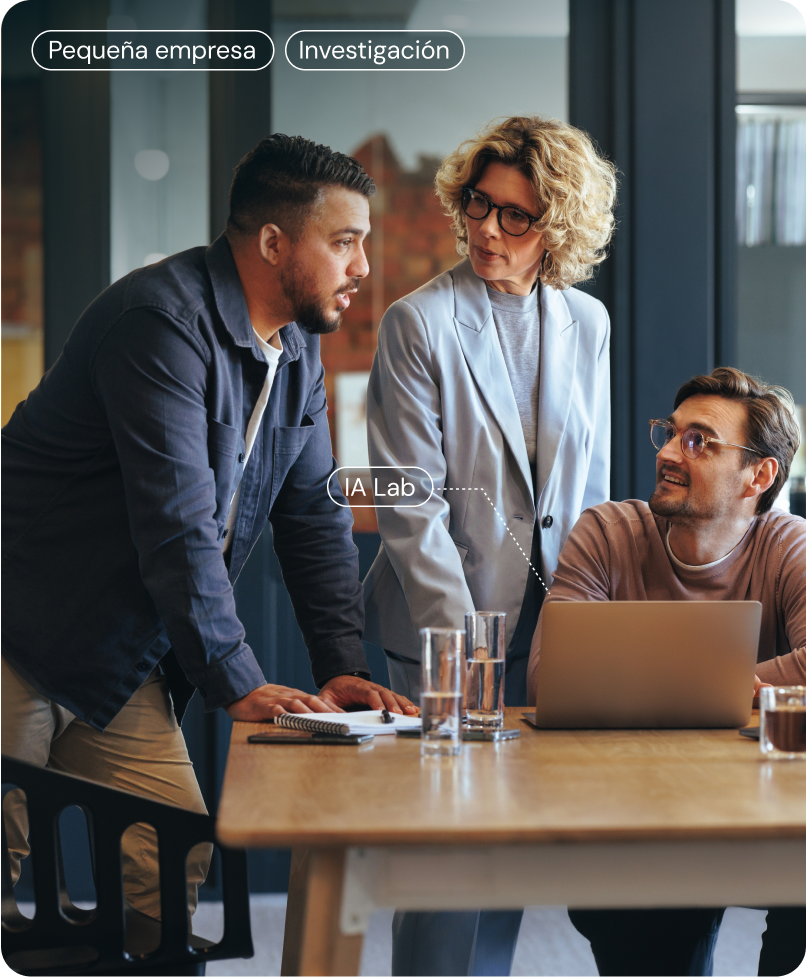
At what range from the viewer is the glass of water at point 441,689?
1.31m

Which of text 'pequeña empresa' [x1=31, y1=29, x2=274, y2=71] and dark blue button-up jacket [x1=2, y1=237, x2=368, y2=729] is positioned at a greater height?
text 'pequeña empresa' [x1=31, y1=29, x2=274, y2=71]

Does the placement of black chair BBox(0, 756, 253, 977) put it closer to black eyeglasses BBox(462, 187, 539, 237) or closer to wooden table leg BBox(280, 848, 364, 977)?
wooden table leg BBox(280, 848, 364, 977)

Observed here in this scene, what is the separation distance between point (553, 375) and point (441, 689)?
971mm

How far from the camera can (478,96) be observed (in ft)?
8.18

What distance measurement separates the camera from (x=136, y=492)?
5.05 feet

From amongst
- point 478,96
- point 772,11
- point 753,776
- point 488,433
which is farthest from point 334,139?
point 753,776

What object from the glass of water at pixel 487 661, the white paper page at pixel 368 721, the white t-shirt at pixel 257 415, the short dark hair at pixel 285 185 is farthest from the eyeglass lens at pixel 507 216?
the white paper page at pixel 368 721

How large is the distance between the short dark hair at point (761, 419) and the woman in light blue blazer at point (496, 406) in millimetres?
279

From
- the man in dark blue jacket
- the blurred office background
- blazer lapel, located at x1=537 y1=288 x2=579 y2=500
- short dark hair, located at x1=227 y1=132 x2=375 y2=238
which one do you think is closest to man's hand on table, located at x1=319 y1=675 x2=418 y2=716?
the man in dark blue jacket

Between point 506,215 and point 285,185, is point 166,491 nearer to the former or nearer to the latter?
point 285,185

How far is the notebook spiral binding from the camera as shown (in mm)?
1403

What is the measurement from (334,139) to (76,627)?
1.43m

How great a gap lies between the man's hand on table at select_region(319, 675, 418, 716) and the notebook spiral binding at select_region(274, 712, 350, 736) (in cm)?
16

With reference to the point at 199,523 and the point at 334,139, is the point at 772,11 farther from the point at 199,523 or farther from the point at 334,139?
the point at 199,523
